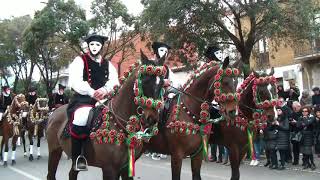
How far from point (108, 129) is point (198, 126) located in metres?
2.00

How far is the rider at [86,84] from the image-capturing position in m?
6.59

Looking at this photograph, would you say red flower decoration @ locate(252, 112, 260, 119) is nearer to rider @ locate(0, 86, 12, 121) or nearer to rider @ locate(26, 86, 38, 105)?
rider @ locate(0, 86, 12, 121)

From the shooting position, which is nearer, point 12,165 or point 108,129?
point 108,129

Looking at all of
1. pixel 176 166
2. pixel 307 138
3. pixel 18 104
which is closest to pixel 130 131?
pixel 176 166

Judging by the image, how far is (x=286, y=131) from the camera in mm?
12875

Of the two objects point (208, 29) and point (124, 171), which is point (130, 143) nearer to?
point (124, 171)

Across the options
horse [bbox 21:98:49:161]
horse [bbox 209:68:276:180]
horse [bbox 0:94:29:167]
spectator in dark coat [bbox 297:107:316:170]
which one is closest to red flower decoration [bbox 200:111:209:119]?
horse [bbox 209:68:276:180]

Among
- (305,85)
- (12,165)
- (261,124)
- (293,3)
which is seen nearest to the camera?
(261,124)

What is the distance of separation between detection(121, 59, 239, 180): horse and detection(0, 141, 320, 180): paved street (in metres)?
3.72

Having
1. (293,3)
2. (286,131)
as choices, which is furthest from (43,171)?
(293,3)

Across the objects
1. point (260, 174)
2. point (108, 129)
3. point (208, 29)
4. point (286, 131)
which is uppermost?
point (208, 29)

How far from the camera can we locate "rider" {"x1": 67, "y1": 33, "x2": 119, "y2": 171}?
659cm

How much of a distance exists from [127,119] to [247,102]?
333 centimetres

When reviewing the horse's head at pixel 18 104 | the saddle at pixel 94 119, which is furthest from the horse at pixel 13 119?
the saddle at pixel 94 119
